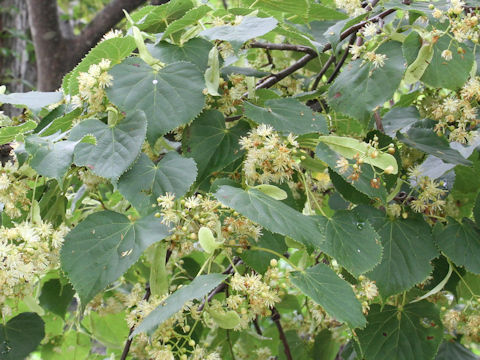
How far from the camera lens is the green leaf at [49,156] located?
1022 millimetres

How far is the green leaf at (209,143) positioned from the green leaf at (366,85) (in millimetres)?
252

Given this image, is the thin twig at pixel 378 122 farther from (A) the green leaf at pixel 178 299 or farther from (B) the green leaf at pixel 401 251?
(A) the green leaf at pixel 178 299

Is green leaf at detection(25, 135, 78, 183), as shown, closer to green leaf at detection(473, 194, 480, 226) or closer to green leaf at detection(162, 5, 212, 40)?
green leaf at detection(162, 5, 212, 40)

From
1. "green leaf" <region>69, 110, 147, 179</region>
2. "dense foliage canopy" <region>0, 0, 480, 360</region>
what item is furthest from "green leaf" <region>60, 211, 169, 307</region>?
"green leaf" <region>69, 110, 147, 179</region>

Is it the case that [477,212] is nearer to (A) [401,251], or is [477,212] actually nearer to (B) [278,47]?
(A) [401,251]

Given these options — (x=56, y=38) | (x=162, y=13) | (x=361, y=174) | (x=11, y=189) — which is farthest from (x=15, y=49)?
(x=361, y=174)

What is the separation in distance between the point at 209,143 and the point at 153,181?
19 centimetres

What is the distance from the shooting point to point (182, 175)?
111cm

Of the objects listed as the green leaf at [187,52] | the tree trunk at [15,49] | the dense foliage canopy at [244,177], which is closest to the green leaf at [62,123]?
the dense foliage canopy at [244,177]

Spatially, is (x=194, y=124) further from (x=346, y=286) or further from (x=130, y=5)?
(x=130, y=5)

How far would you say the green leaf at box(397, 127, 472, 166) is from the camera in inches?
48.7

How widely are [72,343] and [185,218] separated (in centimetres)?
107

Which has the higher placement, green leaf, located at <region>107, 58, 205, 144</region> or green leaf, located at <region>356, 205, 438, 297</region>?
green leaf, located at <region>107, 58, 205, 144</region>

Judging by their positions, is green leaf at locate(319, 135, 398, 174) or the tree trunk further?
the tree trunk
